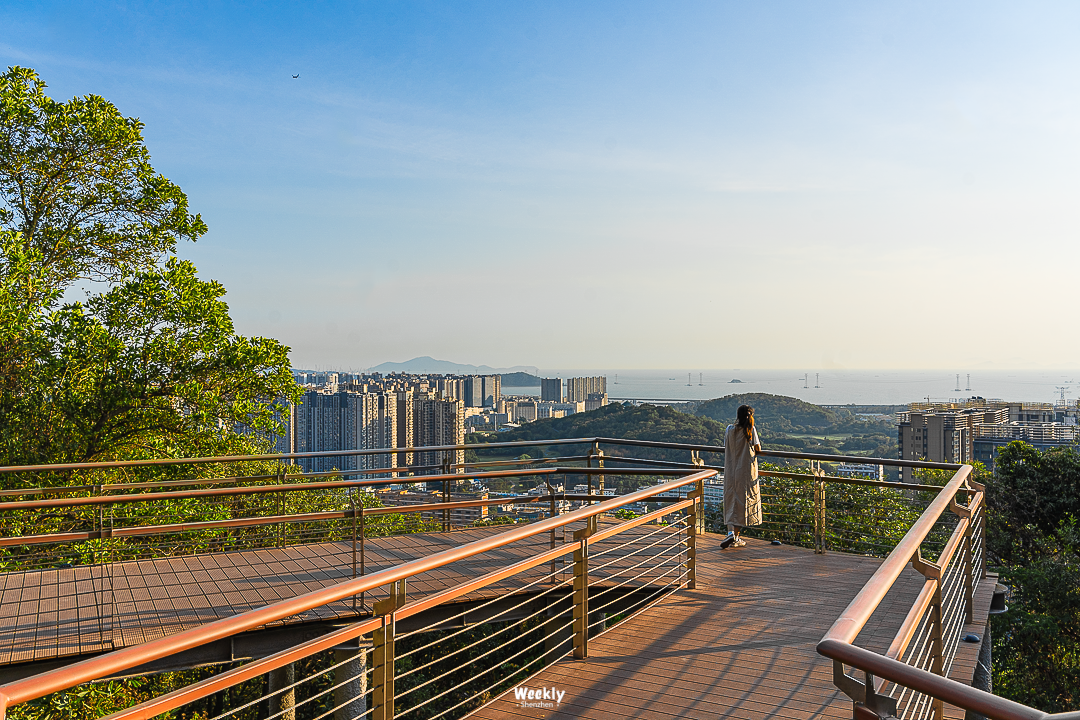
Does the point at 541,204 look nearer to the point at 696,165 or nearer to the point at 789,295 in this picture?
the point at 696,165

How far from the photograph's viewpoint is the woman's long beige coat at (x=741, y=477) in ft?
25.2

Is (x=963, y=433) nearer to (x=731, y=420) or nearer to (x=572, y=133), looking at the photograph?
(x=731, y=420)

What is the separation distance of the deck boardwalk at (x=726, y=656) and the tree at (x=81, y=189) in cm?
1036

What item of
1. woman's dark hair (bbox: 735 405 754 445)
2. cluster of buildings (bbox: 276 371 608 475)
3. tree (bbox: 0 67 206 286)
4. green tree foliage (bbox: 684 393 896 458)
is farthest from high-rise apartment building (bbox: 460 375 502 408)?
woman's dark hair (bbox: 735 405 754 445)

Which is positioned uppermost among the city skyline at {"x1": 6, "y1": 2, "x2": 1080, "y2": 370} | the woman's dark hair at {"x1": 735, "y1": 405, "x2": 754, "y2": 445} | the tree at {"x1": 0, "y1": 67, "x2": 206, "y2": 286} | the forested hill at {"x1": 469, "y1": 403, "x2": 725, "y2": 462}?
the city skyline at {"x1": 6, "y1": 2, "x2": 1080, "y2": 370}

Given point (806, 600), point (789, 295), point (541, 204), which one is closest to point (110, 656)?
point (806, 600)

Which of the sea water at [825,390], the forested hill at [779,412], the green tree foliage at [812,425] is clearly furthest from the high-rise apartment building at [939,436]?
the sea water at [825,390]

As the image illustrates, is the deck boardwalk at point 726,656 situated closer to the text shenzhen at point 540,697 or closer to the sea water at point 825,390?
the text shenzhen at point 540,697

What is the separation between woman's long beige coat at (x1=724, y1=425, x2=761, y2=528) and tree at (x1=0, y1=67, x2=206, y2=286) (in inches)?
386

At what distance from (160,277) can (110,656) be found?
1047 cm

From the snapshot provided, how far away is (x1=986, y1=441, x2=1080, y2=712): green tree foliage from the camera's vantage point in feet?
43.8

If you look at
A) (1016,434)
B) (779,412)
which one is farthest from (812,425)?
(1016,434)

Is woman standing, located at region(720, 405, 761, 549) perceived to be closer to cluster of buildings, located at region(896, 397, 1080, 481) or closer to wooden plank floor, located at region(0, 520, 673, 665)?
wooden plank floor, located at region(0, 520, 673, 665)

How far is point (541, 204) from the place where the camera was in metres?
17.8
